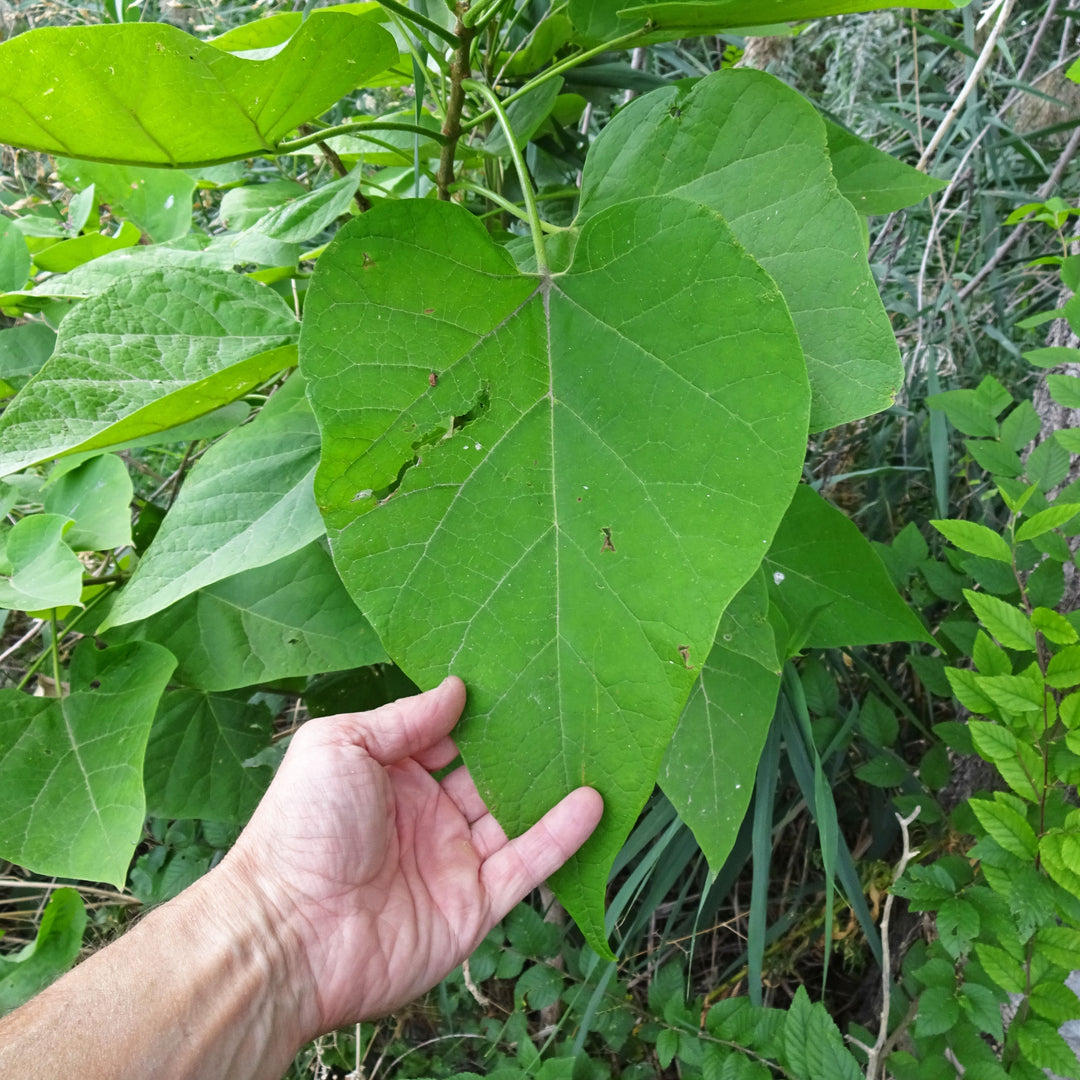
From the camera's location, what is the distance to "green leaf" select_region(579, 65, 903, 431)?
39cm

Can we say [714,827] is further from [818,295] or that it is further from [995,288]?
[995,288]

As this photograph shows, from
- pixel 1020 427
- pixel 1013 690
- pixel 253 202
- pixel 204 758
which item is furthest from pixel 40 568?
pixel 1020 427

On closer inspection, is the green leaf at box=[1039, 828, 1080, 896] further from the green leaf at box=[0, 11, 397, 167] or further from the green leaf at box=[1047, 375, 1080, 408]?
the green leaf at box=[0, 11, 397, 167]

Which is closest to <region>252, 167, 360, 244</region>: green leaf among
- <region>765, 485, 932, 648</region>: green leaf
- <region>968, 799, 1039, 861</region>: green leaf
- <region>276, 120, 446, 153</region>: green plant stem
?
<region>276, 120, 446, 153</region>: green plant stem

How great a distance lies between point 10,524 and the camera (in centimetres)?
68

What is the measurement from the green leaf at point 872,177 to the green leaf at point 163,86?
11.4 inches

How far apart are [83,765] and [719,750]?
0.47 metres

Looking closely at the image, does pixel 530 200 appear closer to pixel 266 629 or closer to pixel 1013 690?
pixel 266 629

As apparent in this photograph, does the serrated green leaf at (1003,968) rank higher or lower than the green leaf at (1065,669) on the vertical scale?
lower

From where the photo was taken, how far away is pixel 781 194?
0.42 meters

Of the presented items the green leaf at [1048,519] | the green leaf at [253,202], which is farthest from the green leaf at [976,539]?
the green leaf at [253,202]

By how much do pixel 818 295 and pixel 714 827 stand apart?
35 cm

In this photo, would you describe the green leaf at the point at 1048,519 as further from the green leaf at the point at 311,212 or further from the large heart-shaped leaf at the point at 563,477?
the green leaf at the point at 311,212

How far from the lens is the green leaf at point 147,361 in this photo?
18.4 inches
